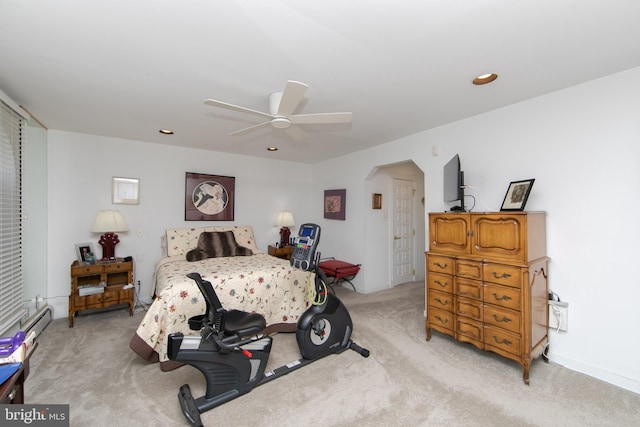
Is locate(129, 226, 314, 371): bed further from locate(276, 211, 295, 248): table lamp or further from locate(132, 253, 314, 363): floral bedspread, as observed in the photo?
locate(276, 211, 295, 248): table lamp

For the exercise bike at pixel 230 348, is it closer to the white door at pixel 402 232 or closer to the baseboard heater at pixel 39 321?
the baseboard heater at pixel 39 321

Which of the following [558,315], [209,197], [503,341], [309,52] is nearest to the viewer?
[309,52]

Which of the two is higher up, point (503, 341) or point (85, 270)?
point (85, 270)

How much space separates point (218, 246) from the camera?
3969 mm

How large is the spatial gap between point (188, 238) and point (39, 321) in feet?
5.82

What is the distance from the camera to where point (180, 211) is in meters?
4.33

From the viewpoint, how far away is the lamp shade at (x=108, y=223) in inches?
137

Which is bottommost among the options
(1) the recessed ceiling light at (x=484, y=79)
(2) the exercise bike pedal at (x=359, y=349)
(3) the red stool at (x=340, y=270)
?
(2) the exercise bike pedal at (x=359, y=349)

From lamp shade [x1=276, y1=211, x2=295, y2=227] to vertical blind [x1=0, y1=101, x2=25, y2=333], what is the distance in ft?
10.6

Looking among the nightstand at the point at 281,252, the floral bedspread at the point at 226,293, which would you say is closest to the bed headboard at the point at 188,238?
the floral bedspread at the point at 226,293

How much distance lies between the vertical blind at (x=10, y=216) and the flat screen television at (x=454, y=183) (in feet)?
13.8

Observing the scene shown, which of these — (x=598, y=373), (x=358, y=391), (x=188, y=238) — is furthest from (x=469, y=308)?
(x=188, y=238)

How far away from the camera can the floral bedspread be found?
2.33 metres

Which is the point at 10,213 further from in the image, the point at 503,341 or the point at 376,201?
the point at 503,341
